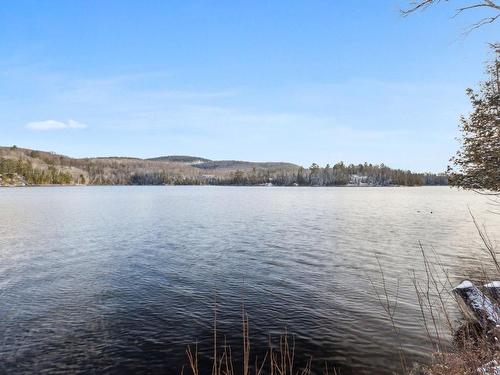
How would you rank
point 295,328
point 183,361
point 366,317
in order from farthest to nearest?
point 366,317 < point 295,328 < point 183,361

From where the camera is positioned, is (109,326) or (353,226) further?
(353,226)

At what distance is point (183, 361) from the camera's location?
39.5 feet

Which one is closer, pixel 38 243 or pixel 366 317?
pixel 366 317

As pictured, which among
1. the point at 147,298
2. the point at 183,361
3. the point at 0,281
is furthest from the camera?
the point at 0,281

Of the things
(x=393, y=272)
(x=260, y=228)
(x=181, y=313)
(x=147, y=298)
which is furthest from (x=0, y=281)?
(x=260, y=228)

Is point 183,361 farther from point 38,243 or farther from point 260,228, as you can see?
point 260,228

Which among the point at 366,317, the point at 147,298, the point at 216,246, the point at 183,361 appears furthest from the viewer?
the point at 216,246

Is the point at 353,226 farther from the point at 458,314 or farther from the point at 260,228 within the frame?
the point at 458,314

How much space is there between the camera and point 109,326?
14570 millimetres

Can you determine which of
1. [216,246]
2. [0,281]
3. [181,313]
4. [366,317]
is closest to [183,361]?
[181,313]

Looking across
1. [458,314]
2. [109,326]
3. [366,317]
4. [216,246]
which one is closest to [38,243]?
[216,246]

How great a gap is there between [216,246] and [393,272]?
14080 mm

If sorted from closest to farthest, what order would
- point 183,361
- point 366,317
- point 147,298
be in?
point 183,361
point 366,317
point 147,298

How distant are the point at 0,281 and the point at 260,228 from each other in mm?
26621
